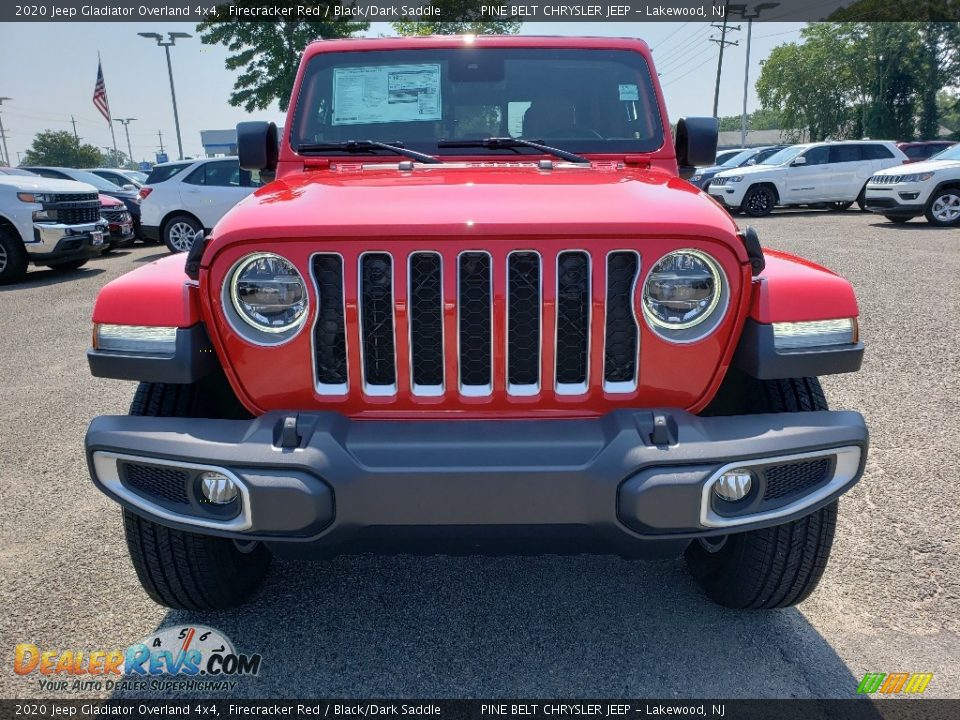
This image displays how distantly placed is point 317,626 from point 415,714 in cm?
55

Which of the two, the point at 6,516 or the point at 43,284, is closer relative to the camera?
the point at 6,516

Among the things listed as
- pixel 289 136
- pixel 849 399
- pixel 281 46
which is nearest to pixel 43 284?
pixel 289 136

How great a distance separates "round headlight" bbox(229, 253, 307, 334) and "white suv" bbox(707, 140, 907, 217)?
16641 millimetres

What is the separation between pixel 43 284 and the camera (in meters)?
10.0

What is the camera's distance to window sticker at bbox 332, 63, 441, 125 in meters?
3.12

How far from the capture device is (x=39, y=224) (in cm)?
977

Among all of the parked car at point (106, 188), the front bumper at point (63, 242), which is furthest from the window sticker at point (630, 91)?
the parked car at point (106, 188)

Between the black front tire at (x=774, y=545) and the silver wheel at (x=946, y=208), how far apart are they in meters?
13.7

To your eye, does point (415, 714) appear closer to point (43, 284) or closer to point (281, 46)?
point (43, 284)

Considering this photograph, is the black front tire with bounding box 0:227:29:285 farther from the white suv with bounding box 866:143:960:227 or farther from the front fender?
the white suv with bounding box 866:143:960:227

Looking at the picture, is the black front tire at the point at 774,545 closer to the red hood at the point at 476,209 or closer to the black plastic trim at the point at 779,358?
the black plastic trim at the point at 779,358

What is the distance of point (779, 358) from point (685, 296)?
302mm

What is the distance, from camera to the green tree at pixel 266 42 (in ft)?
77.3

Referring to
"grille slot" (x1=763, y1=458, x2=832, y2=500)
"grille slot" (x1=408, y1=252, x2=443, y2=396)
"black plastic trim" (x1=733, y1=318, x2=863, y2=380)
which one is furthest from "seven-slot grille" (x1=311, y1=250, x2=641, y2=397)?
"grille slot" (x1=763, y1=458, x2=832, y2=500)
